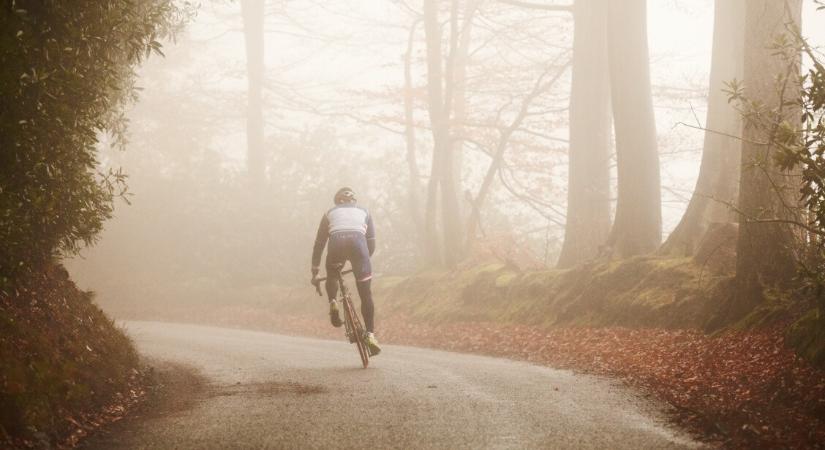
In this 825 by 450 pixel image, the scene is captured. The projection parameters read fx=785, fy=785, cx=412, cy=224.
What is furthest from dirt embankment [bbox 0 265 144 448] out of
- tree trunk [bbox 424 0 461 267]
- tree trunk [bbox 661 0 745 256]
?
tree trunk [bbox 424 0 461 267]

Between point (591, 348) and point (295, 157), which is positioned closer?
point (591, 348)

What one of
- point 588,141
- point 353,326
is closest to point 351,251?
point 353,326

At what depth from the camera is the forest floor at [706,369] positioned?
18.5 feet

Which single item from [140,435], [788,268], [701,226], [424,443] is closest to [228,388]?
[140,435]

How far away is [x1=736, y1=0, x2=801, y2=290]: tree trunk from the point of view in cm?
870

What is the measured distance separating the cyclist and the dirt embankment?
8.08 ft

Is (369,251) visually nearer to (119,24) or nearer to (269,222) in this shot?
(119,24)

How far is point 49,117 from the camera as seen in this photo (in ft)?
21.1

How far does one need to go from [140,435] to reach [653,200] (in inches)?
432

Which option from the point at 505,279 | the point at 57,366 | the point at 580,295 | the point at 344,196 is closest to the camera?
the point at 57,366

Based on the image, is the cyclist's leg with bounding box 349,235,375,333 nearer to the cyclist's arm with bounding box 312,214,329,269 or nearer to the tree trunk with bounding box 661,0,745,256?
the cyclist's arm with bounding box 312,214,329,269

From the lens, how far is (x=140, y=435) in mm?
5938

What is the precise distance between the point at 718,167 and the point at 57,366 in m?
11.3

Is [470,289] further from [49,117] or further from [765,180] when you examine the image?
[49,117]
